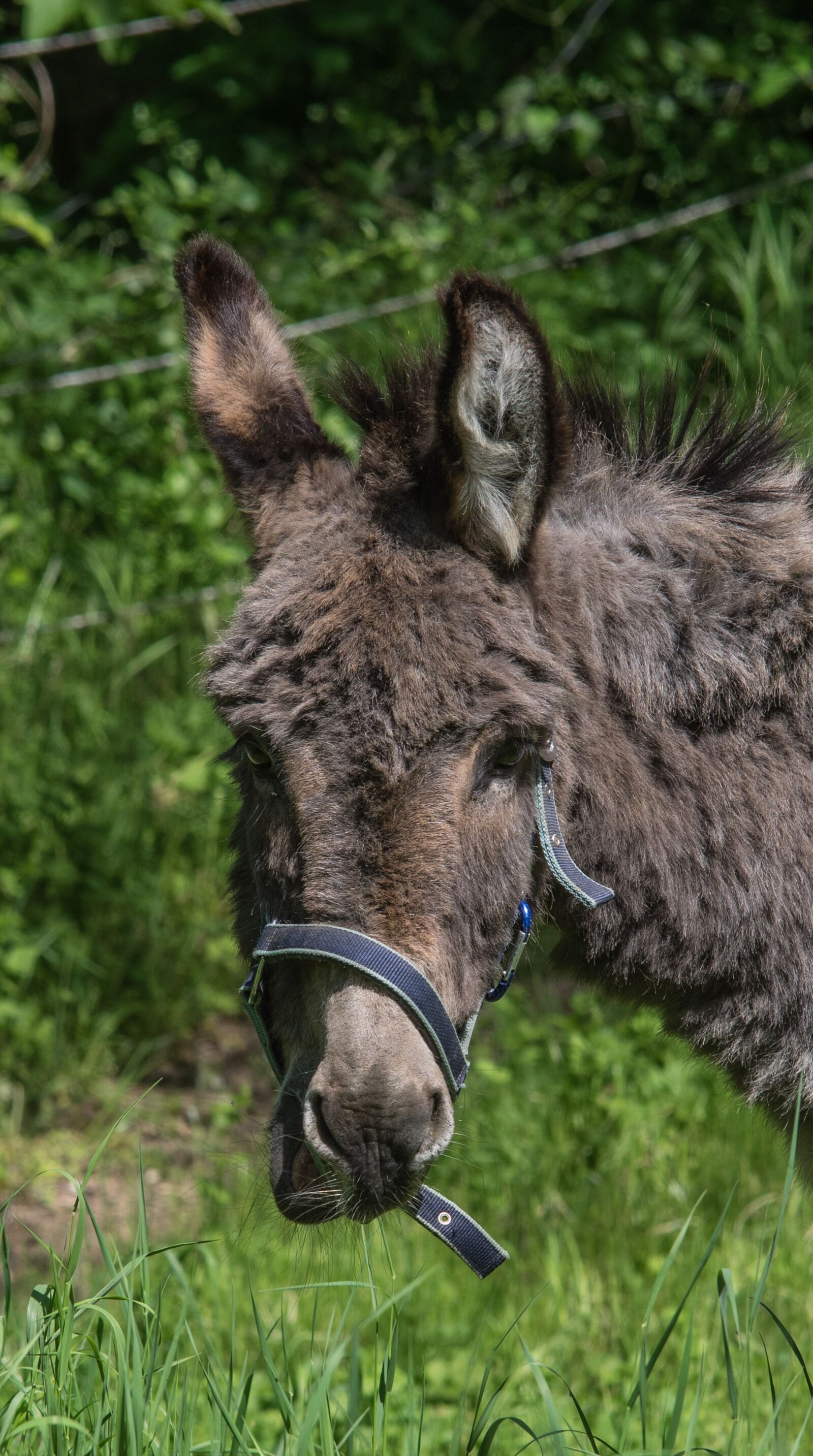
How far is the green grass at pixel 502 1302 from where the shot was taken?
1.97m

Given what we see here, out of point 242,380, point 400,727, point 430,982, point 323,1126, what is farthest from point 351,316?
point 323,1126

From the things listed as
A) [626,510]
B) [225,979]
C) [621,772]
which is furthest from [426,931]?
[225,979]

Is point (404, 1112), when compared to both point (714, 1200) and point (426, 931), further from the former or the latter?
point (714, 1200)

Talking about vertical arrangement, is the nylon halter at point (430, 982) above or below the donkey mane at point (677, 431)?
below

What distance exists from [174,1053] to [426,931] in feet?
8.85

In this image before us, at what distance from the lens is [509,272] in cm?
554

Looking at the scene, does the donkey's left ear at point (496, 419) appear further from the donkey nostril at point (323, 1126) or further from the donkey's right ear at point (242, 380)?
the donkey nostril at point (323, 1126)

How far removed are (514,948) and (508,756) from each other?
13.8 inches

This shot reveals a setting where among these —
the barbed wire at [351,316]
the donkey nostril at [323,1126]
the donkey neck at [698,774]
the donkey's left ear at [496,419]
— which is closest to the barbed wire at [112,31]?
the barbed wire at [351,316]

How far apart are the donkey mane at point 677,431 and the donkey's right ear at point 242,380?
0.39ft

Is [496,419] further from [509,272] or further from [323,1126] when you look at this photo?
[509,272]

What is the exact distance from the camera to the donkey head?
2.05 metres

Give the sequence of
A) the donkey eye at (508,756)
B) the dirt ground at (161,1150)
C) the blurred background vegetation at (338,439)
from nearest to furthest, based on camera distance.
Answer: the donkey eye at (508,756), the blurred background vegetation at (338,439), the dirt ground at (161,1150)

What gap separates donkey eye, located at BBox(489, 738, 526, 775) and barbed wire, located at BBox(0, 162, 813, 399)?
3.08 meters
